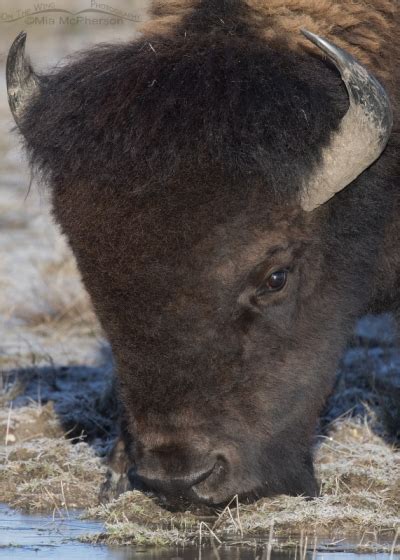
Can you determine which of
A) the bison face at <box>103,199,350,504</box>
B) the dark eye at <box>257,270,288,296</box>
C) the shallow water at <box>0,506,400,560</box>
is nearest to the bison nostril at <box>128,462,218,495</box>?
the bison face at <box>103,199,350,504</box>

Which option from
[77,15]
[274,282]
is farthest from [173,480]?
[77,15]

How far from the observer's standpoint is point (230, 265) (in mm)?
5258

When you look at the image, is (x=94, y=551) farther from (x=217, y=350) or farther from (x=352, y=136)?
(x=352, y=136)

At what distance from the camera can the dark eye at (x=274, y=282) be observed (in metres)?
5.44

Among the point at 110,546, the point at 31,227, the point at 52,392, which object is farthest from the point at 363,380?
the point at 31,227

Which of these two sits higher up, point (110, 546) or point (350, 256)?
point (350, 256)

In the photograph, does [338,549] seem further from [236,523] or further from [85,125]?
[85,125]

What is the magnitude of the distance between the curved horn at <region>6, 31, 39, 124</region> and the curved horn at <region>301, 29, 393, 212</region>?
53.8 inches

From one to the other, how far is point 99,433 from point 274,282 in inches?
105

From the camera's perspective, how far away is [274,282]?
5.47m

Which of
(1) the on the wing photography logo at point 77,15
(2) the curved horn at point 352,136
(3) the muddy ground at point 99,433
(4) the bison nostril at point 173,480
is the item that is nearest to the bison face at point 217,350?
(4) the bison nostril at point 173,480

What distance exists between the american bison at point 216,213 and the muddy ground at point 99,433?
12.1 inches

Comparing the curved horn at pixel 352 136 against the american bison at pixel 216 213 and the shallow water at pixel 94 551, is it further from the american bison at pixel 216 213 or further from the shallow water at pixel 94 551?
the shallow water at pixel 94 551

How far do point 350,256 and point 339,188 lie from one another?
41cm
